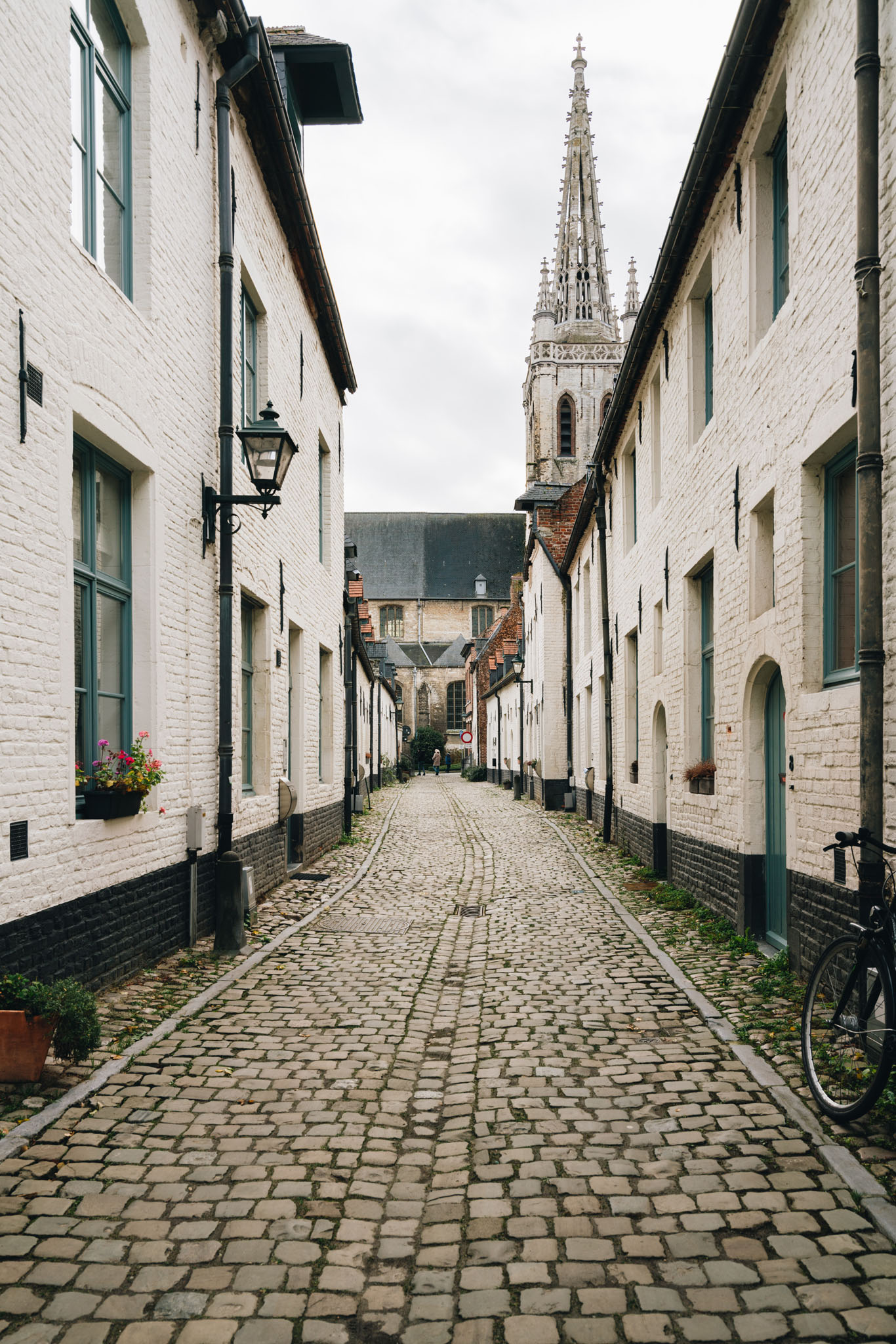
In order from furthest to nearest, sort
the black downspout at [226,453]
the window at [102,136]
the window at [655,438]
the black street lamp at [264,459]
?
the window at [655,438], the black downspout at [226,453], the black street lamp at [264,459], the window at [102,136]

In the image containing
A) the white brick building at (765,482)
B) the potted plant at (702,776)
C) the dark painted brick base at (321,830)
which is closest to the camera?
the white brick building at (765,482)

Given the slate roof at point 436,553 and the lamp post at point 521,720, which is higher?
the slate roof at point 436,553

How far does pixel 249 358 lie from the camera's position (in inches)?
404

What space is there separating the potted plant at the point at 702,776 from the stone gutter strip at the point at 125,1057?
3790mm

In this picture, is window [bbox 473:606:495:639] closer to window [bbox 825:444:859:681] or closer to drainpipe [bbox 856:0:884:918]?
window [bbox 825:444:859:681]

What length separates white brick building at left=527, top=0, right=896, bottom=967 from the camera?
5637 mm

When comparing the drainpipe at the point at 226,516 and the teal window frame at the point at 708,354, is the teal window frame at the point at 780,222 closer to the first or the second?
the teal window frame at the point at 708,354

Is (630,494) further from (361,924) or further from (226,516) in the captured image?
(361,924)

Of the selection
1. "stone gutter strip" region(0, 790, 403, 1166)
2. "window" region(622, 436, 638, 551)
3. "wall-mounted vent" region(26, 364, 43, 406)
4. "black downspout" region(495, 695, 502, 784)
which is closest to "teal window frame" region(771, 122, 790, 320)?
"wall-mounted vent" region(26, 364, 43, 406)

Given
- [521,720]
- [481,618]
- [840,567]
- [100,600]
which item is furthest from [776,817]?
[481,618]

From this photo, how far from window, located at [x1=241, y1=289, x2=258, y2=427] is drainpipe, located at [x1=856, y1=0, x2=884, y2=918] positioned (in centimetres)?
625

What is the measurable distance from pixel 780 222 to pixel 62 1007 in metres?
7.12

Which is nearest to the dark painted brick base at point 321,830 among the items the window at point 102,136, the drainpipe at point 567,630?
the window at point 102,136

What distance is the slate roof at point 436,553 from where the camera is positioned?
69.1 meters
